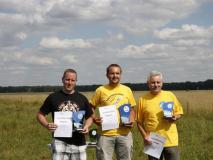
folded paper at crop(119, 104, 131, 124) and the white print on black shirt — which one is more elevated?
the white print on black shirt

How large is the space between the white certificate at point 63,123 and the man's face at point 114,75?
2.88 feet

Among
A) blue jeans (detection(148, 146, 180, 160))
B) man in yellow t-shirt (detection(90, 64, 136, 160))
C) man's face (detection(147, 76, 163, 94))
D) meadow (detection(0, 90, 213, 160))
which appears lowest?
meadow (detection(0, 90, 213, 160))

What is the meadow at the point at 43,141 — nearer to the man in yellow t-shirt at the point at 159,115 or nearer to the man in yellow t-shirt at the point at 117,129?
the man in yellow t-shirt at the point at 117,129

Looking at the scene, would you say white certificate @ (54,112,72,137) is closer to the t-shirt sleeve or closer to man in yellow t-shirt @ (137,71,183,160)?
the t-shirt sleeve

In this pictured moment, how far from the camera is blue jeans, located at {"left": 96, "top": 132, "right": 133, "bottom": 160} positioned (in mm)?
6605

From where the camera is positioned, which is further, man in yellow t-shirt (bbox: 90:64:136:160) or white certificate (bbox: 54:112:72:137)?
man in yellow t-shirt (bbox: 90:64:136:160)

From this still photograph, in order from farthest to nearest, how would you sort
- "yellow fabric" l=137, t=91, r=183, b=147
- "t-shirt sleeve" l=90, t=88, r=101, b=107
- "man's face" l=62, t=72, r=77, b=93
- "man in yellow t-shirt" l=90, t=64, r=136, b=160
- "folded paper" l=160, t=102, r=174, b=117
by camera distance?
1. "t-shirt sleeve" l=90, t=88, r=101, b=107
2. "man in yellow t-shirt" l=90, t=64, r=136, b=160
3. "yellow fabric" l=137, t=91, r=183, b=147
4. "folded paper" l=160, t=102, r=174, b=117
5. "man's face" l=62, t=72, r=77, b=93

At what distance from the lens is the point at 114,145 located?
668 centimetres

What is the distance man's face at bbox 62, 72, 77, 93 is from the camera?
19.9 ft

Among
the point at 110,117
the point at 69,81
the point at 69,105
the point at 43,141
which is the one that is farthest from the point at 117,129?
the point at 43,141

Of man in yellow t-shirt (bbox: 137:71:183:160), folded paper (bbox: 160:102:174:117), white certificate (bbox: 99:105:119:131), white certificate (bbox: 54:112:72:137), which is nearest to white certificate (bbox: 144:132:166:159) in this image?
man in yellow t-shirt (bbox: 137:71:183:160)

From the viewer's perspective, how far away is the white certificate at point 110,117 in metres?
6.58

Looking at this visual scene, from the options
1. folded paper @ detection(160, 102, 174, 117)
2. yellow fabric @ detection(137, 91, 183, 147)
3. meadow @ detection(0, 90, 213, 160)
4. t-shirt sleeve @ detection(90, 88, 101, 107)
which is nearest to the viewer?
folded paper @ detection(160, 102, 174, 117)

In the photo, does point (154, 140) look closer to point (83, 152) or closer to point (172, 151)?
point (172, 151)
